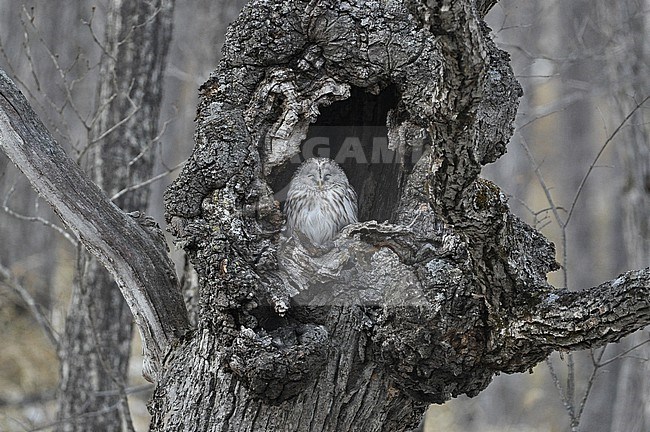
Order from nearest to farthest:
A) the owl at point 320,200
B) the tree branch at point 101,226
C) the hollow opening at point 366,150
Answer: the tree branch at point 101,226 < the hollow opening at point 366,150 < the owl at point 320,200

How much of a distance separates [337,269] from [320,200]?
49.6 inches

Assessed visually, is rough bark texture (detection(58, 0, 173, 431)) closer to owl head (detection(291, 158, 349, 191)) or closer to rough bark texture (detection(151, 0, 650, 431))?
owl head (detection(291, 158, 349, 191))

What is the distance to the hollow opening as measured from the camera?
12.5 feet

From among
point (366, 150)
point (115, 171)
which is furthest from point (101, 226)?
point (115, 171)

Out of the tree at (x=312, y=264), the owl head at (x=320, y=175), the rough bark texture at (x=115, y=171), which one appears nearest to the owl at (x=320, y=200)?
the owl head at (x=320, y=175)

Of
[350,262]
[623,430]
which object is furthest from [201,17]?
[350,262]

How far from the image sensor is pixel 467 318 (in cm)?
304

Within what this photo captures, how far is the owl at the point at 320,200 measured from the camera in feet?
14.4

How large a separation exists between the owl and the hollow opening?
0.06 meters

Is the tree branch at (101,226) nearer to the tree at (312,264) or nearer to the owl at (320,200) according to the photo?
the tree at (312,264)

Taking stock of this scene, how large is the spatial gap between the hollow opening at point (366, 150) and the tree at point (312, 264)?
214 mm

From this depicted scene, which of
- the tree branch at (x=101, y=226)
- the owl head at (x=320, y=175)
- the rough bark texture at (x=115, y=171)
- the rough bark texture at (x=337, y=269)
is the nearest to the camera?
the rough bark texture at (x=337, y=269)

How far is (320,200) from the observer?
14.6 ft

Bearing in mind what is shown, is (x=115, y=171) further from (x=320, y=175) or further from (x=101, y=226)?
(x=101, y=226)
